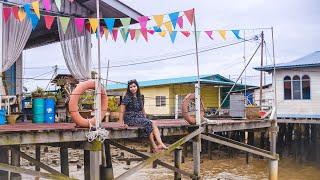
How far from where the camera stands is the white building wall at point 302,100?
861 inches

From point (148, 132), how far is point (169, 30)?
2.52 meters

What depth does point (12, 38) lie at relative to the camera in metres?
10.4

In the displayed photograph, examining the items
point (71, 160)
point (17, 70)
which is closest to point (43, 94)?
point (17, 70)

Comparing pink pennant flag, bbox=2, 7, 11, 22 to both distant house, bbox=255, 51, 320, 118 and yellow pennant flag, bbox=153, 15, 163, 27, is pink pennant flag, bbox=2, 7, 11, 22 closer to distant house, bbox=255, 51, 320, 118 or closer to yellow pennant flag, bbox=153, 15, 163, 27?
yellow pennant flag, bbox=153, 15, 163, 27

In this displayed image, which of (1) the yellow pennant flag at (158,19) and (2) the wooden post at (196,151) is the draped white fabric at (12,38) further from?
(2) the wooden post at (196,151)

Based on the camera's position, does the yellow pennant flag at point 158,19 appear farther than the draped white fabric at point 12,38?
No

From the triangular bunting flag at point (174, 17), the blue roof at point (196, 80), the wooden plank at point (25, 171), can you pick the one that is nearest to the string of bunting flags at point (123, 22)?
the triangular bunting flag at point (174, 17)

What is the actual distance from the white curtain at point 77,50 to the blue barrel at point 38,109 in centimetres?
166

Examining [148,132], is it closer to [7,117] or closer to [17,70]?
[7,117]

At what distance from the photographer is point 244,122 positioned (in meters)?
12.6

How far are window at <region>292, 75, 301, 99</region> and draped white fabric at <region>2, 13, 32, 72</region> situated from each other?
52.1ft

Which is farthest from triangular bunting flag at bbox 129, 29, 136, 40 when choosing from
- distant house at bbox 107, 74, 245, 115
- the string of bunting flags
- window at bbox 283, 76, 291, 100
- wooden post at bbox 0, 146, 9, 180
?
distant house at bbox 107, 74, 245, 115

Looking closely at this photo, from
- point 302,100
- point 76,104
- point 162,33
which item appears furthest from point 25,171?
point 302,100

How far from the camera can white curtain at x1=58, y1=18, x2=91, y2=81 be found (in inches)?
453
